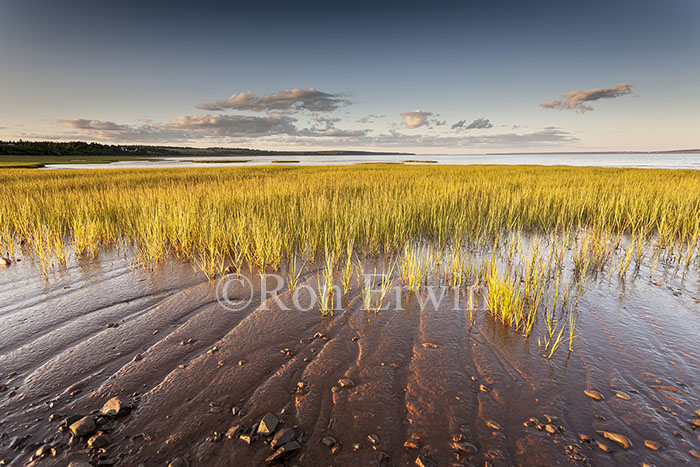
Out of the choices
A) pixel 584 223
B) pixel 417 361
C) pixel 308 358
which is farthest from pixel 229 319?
pixel 584 223

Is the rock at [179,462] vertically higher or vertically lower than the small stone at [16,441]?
higher

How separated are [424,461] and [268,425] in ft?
3.14

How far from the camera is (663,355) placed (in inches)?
105

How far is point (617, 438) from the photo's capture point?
71.4 inches

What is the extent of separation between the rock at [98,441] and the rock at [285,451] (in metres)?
0.97

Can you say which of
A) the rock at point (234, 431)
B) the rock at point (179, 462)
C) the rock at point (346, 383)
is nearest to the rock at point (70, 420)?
the rock at point (179, 462)

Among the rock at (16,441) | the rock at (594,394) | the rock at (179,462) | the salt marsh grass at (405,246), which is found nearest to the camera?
the rock at (179,462)

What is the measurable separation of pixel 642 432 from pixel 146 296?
16.1 feet

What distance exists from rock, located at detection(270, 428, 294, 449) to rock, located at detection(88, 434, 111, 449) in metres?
0.97

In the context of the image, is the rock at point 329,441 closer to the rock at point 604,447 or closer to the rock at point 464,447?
the rock at point 464,447

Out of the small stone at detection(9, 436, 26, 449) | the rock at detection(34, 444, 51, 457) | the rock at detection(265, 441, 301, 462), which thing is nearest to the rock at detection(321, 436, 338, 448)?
the rock at detection(265, 441, 301, 462)

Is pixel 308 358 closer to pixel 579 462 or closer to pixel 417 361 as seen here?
pixel 417 361

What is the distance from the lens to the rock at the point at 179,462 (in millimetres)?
1629

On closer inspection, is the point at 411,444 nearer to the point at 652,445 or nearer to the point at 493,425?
the point at 493,425
